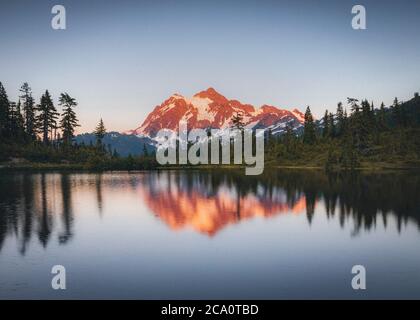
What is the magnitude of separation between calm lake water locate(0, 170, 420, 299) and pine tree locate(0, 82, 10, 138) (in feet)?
264

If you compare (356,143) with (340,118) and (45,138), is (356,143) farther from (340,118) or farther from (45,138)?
(45,138)

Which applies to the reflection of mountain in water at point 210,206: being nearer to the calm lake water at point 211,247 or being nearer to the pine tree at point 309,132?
the calm lake water at point 211,247

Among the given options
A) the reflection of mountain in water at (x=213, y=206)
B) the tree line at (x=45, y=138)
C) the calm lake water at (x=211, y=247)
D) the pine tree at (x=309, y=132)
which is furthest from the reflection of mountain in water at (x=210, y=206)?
the pine tree at (x=309, y=132)

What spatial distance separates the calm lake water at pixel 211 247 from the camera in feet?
71.6

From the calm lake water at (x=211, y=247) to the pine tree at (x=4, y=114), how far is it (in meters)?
80.4

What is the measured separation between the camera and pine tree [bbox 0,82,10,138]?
12538cm

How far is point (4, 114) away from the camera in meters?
126

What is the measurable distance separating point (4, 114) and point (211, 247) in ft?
384

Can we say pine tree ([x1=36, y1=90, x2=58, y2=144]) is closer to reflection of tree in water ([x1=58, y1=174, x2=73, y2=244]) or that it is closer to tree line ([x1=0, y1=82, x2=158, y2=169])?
tree line ([x1=0, y1=82, x2=158, y2=169])

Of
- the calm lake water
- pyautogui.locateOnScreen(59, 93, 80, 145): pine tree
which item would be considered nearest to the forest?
pyautogui.locateOnScreen(59, 93, 80, 145): pine tree

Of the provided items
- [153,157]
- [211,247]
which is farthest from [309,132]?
[211,247]

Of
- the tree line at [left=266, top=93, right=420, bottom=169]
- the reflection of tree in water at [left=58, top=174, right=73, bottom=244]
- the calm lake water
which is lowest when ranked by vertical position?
the calm lake water

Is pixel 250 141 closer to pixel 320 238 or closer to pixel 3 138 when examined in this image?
pixel 3 138
